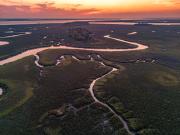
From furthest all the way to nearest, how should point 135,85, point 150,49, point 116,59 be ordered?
point 150,49 → point 116,59 → point 135,85

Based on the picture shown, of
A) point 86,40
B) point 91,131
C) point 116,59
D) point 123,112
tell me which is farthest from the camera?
point 86,40

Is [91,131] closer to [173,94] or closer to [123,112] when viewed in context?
[123,112]

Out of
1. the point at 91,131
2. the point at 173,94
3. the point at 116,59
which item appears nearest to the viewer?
the point at 91,131

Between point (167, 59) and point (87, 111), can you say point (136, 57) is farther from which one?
point (87, 111)

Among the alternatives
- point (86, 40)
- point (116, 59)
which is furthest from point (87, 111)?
point (86, 40)

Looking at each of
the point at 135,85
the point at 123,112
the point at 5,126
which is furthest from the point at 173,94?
the point at 5,126

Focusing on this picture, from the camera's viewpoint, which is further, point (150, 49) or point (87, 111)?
point (150, 49)

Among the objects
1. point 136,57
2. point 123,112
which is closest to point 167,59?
point 136,57

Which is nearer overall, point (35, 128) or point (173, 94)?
point (35, 128)

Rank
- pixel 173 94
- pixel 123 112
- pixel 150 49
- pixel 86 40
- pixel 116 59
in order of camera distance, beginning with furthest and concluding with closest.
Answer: pixel 86 40
pixel 150 49
pixel 116 59
pixel 173 94
pixel 123 112
